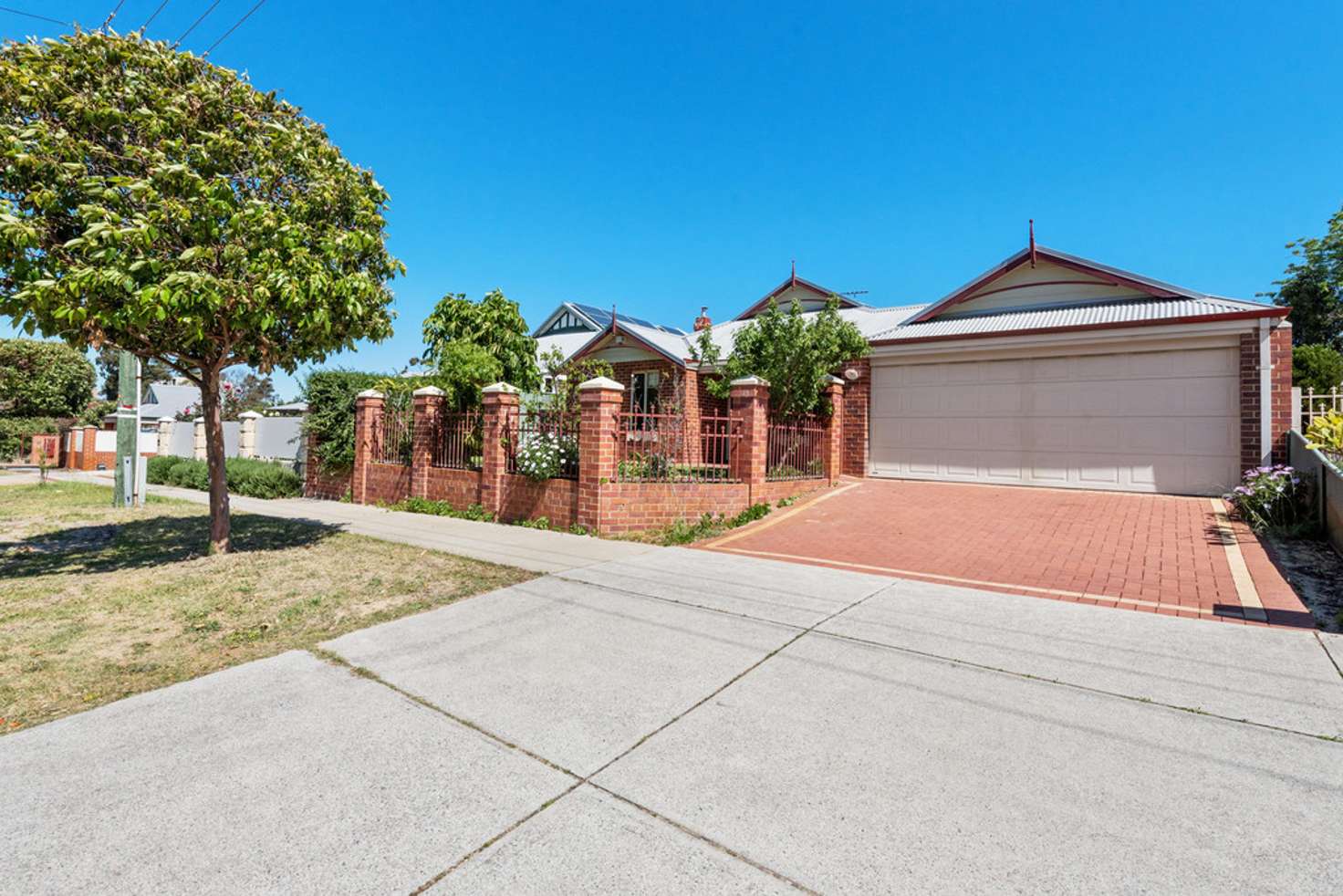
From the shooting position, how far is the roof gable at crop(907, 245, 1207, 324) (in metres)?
12.0

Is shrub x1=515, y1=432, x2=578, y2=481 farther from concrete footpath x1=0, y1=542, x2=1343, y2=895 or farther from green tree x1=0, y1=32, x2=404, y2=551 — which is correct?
concrete footpath x1=0, y1=542, x2=1343, y2=895

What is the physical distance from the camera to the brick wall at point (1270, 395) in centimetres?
944

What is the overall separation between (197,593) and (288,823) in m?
4.36

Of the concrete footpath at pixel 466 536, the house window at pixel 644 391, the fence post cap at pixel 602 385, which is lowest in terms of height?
the concrete footpath at pixel 466 536

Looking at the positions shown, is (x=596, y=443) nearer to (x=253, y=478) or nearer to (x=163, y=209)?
(x=163, y=209)

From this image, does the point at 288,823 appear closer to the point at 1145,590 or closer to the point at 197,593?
the point at 197,593

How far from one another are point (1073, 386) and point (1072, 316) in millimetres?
1525

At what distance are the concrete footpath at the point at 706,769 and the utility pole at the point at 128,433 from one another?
36.4ft

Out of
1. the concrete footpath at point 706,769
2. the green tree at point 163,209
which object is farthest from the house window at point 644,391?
the concrete footpath at point 706,769

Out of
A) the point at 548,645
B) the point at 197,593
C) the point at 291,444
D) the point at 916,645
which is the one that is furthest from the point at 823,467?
the point at 291,444

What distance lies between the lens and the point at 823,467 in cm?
1215

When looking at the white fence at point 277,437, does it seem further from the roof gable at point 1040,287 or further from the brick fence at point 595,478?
the roof gable at point 1040,287

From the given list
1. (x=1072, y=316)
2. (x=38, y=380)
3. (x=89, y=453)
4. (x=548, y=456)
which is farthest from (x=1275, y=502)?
(x=38, y=380)

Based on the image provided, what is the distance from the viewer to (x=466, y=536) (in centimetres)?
891
